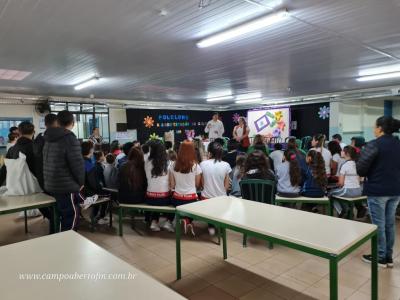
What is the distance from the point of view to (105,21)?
123 inches

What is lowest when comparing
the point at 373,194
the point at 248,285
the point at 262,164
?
the point at 248,285

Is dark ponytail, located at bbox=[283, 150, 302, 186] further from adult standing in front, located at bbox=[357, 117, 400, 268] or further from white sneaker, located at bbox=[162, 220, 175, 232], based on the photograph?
Answer: white sneaker, located at bbox=[162, 220, 175, 232]

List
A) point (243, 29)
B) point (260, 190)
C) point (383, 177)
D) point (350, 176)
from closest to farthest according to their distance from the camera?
point (383, 177) < point (260, 190) < point (243, 29) < point (350, 176)

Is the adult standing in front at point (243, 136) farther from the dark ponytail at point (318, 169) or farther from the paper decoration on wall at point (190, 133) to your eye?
the paper decoration on wall at point (190, 133)

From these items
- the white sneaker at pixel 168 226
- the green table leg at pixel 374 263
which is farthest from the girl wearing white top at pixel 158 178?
the green table leg at pixel 374 263

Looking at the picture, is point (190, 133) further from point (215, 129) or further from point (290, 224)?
point (290, 224)

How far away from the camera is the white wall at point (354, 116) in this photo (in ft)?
33.0

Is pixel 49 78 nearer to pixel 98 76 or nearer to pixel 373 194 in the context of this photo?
pixel 98 76

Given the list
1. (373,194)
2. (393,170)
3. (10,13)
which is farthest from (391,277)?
(10,13)

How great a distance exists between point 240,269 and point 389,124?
1.96 metres

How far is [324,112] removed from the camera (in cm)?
1046

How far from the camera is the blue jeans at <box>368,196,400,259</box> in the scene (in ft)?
8.87

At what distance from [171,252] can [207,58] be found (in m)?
3.12

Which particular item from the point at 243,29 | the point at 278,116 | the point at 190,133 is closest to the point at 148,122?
the point at 190,133
